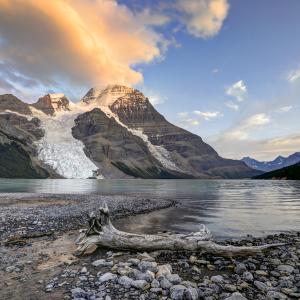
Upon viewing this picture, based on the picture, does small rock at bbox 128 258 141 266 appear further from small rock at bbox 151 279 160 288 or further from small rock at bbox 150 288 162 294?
small rock at bbox 150 288 162 294

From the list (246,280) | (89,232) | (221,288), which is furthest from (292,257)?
(89,232)

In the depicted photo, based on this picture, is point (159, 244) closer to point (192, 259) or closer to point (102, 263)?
point (192, 259)

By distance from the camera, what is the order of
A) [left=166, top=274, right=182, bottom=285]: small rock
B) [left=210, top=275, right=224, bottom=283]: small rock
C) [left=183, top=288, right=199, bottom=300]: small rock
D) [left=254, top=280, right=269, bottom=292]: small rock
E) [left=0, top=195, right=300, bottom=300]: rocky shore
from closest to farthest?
[left=183, top=288, right=199, bottom=300]: small rock, [left=0, top=195, right=300, bottom=300]: rocky shore, [left=254, top=280, right=269, bottom=292]: small rock, [left=166, top=274, right=182, bottom=285]: small rock, [left=210, top=275, right=224, bottom=283]: small rock

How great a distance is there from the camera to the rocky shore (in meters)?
12.2

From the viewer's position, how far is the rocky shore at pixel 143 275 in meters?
12.2

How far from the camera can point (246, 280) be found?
45.4 ft

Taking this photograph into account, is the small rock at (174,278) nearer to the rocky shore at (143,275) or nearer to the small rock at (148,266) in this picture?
the rocky shore at (143,275)

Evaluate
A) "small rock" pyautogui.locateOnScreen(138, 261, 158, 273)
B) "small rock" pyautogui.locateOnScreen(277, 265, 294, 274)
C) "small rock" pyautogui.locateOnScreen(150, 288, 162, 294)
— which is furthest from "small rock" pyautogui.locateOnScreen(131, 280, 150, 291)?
"small rock" pyautogui.locateOnScreen(277, 265, 294, 274)

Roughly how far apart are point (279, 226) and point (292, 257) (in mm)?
14864

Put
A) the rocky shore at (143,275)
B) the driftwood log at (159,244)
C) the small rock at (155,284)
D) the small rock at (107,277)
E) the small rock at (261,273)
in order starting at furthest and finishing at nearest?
the driftwood log at (159,244), the small rock at (261,273), the small rock at (107,277), the small rock at (155,284), the rocky shore at (143,275)

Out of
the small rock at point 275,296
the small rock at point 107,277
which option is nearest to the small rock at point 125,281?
the small rock at point 107,277

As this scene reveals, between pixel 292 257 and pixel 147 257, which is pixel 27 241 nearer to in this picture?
pixel 147 257

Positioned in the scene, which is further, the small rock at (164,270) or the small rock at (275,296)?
the small rock at (164,270)

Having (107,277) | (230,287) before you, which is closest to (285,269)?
(230,287)
